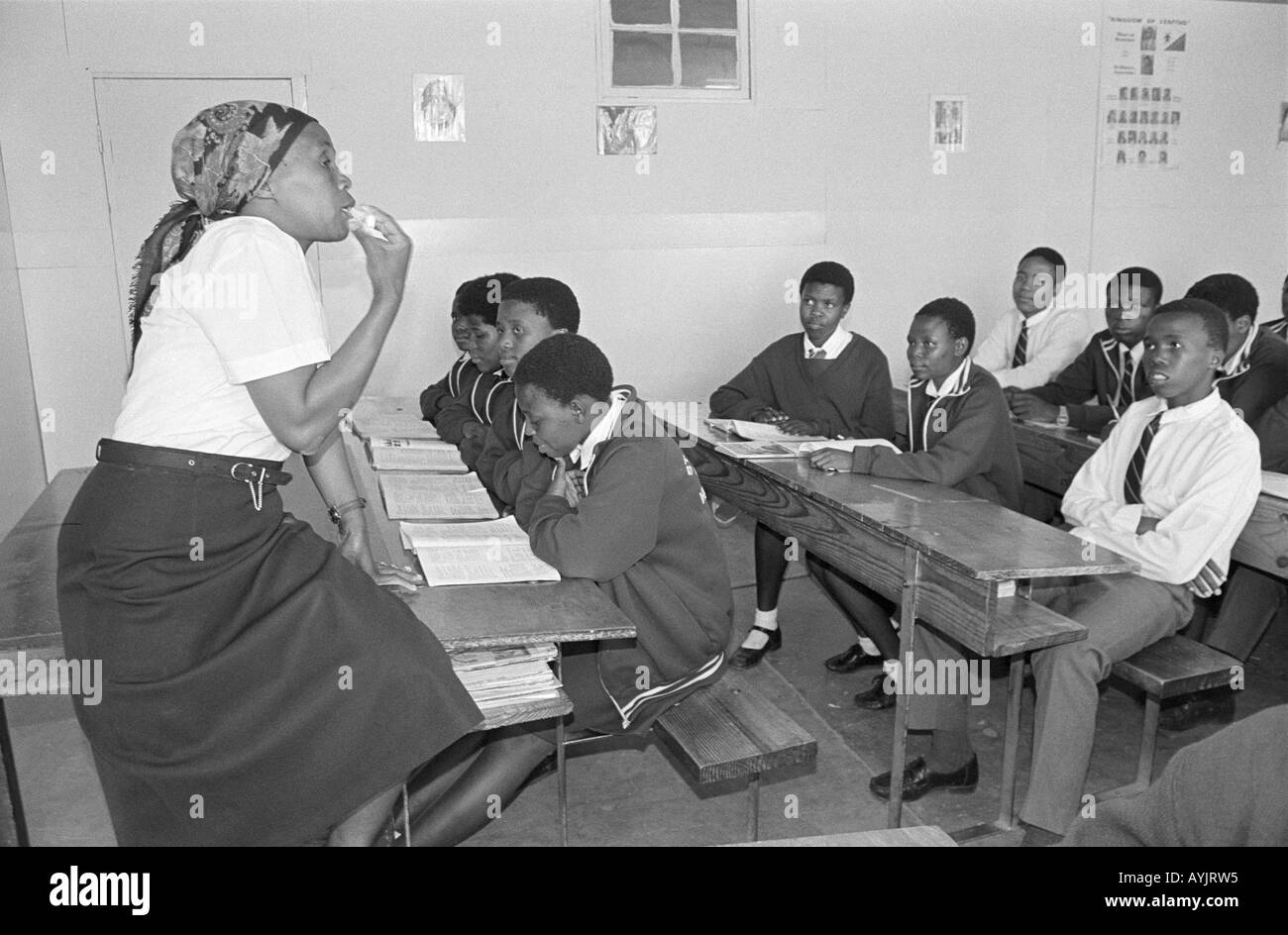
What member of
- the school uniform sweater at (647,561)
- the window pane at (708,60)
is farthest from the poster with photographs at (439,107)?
the school uniform sweater at (647,561)

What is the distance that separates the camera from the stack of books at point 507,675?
5.76 ft

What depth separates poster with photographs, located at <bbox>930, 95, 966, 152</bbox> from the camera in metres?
5.57

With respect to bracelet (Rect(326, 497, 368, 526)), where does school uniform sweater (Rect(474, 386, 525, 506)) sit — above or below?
below

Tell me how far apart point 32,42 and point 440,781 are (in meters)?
3.97

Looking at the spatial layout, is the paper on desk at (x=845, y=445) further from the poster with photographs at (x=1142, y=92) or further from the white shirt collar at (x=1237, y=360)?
the poster with photographs at (x=1142, y=92)

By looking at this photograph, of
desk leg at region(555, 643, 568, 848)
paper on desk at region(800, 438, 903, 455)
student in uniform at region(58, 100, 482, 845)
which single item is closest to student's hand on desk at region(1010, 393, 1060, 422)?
paper on desk at region(800, 438, 903, 455)

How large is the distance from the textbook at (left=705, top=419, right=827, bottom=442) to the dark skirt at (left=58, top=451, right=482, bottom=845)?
81.6 inches

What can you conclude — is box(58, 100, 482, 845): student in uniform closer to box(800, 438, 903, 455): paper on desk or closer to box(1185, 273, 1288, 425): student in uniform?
box(800, 438, 903, 455): paper on desk

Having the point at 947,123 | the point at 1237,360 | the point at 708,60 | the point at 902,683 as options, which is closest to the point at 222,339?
the point at 902,683

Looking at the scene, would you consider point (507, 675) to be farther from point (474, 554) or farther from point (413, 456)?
point (413, 456)

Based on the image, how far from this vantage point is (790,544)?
3.56 meters

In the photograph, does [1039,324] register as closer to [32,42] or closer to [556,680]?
[556,680]

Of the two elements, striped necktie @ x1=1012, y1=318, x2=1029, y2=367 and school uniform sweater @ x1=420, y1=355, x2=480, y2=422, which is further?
striped necktie @ x1=1012, y1=318, x2=1029, y2=367

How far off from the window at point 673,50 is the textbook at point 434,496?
295 centimetres
